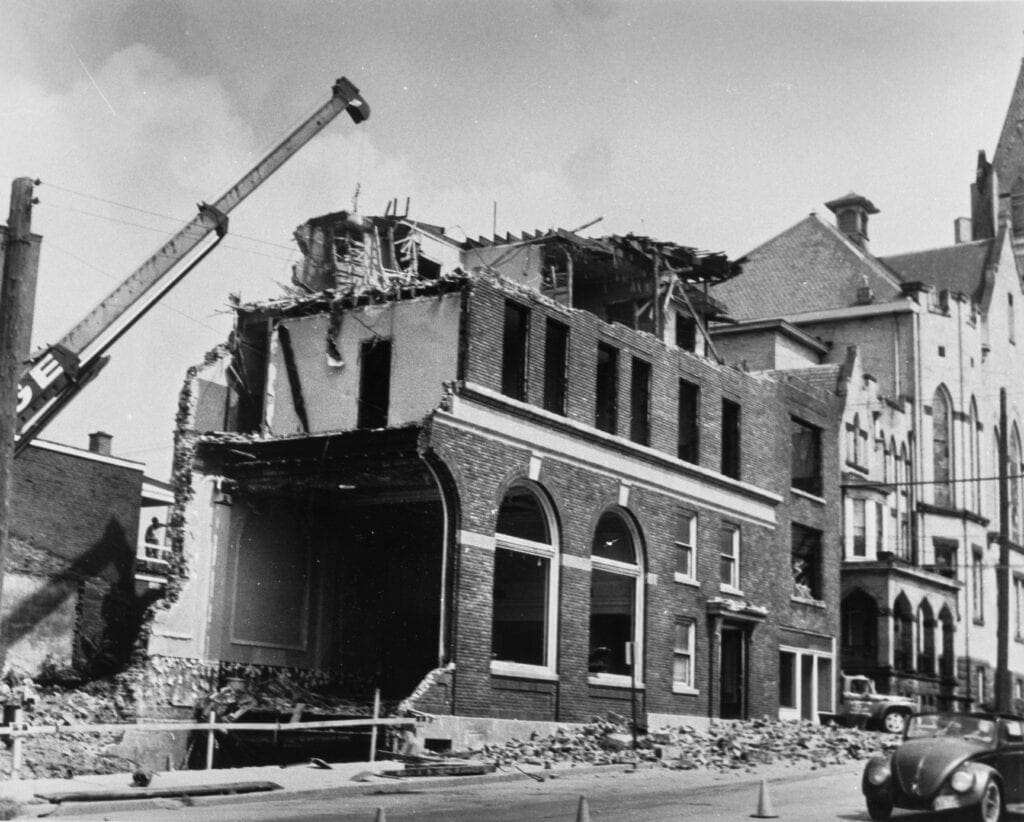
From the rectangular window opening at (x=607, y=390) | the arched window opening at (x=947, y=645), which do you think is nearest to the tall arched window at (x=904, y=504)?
the arched window opening at (x=947, y=645)

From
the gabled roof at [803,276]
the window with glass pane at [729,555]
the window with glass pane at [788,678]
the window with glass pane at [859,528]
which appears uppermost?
the gabled roof at [803,276]

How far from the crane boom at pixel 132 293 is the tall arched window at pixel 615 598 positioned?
429 inches

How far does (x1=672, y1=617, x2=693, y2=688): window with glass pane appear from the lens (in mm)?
33656

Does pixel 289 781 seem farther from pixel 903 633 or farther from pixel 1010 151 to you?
pixel 1010 151

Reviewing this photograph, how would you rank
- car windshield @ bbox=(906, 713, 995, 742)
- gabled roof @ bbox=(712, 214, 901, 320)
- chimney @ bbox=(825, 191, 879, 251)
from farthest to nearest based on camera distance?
chimney @ bbox=(825, 191, 879, 251)
gabled roof @ bbox=(712, 214, 901, 320)
car windshield @ bbox=(906, 713, 995, 742)

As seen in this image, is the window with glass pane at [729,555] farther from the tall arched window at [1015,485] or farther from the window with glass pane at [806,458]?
the tall arched window at [1015,485]

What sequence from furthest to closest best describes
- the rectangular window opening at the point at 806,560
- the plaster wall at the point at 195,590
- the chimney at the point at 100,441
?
the chimney at the point at 100,441 < the rectangular window opening at the point at 806,560 < the plaster wall at the point at 195,590

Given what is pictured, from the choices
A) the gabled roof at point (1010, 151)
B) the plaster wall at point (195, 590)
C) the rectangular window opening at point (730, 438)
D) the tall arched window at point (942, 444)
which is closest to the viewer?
the plaster wall at point (195, 590)

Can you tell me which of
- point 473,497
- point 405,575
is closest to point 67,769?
point 473,497

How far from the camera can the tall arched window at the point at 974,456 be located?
61.7 metres

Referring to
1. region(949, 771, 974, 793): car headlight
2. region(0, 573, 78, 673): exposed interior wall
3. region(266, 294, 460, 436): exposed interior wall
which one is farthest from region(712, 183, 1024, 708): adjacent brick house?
region(949, 771, 974, 793): car headlight

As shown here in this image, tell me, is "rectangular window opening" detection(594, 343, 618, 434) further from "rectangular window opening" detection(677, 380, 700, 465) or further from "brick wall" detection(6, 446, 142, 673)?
"brick wall" detection(6, 446, 142, 673)

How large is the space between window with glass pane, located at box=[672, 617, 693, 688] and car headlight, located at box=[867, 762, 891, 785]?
16103mm

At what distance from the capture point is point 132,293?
29734mm
